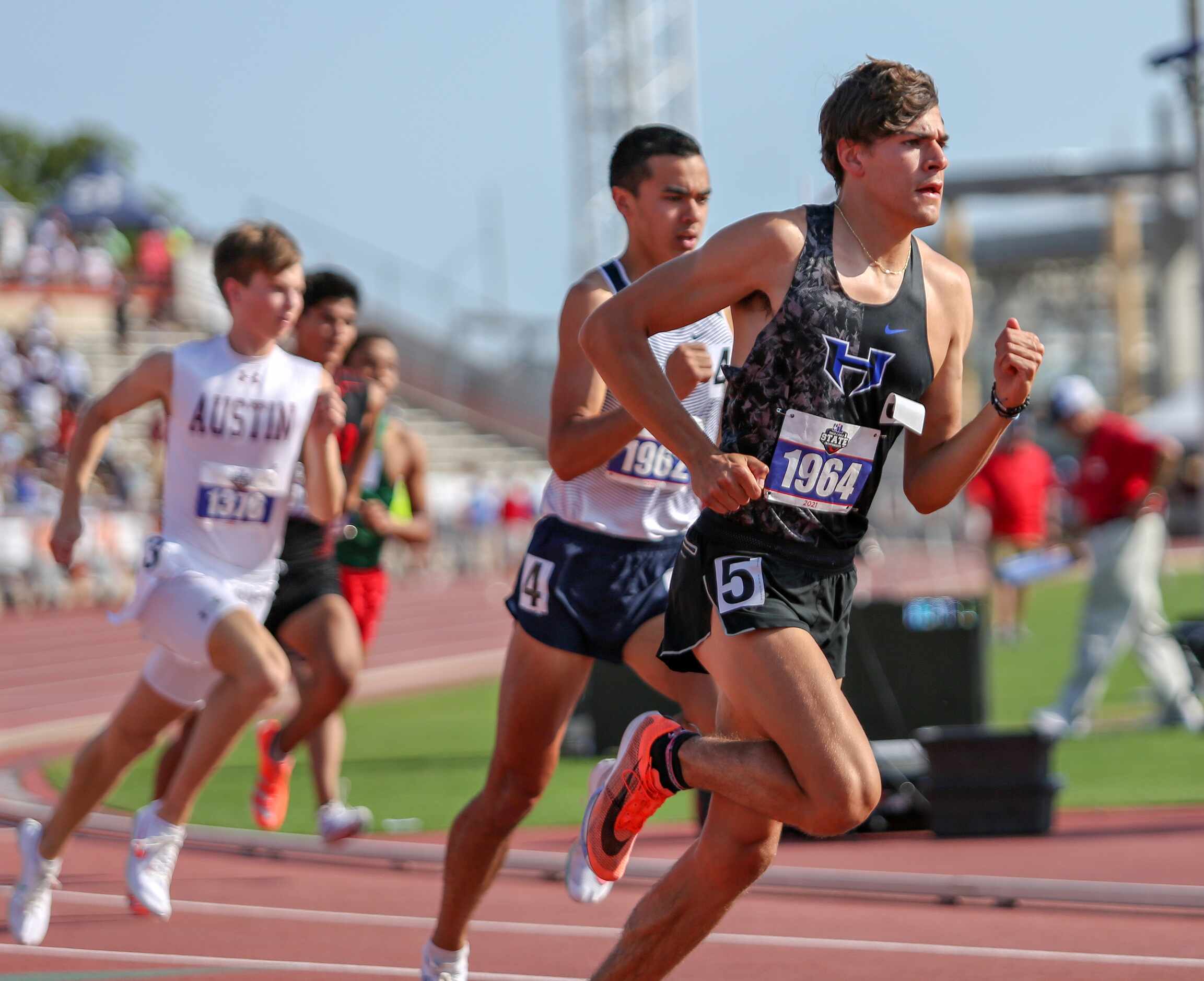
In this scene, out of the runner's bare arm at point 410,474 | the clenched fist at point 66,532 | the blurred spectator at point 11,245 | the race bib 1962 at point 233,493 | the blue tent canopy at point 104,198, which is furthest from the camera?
the blue tent canopy at point 104,198

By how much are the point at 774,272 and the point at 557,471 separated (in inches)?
39.8

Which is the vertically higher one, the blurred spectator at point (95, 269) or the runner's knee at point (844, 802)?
the blurred spectator at point (95, 269)

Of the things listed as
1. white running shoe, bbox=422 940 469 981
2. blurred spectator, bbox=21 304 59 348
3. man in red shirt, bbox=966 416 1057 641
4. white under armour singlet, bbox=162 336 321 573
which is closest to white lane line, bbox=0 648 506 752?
man in red shirt, bbox=966 416 1057 641

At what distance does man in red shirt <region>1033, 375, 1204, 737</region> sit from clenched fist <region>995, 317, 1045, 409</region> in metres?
6.49

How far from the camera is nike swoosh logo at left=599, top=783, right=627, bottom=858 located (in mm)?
4281

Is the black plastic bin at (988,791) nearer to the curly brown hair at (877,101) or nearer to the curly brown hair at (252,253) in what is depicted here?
the curly brown hair at (252,253)

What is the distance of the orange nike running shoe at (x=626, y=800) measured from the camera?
4.21 metres

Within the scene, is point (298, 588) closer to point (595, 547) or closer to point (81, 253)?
point (595, 547)

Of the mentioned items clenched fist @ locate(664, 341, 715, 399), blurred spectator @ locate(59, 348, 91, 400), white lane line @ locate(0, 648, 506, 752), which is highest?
clenched fist @ locate(664, 341, 715, 399)

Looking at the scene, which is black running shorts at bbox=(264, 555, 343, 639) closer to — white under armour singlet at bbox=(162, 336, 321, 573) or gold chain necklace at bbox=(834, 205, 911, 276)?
white under armour singlet at bbox=(162, 336, 321, 573)

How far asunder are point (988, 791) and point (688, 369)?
12.8 ft

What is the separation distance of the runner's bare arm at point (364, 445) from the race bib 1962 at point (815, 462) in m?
3.16

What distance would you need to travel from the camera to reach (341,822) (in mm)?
7086

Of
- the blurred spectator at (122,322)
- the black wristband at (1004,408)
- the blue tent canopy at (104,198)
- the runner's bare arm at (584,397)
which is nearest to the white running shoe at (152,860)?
the runner's bare arm at (584,397)
